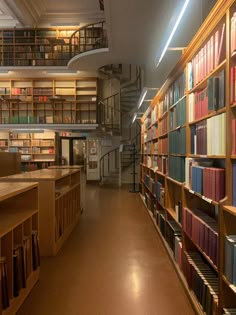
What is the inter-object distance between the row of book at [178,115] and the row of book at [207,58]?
355 mm

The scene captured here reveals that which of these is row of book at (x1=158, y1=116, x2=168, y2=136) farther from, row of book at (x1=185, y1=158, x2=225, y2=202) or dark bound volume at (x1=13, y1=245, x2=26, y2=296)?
dark bound volume at (x1=13, y1=245, x2=26, y2=296)

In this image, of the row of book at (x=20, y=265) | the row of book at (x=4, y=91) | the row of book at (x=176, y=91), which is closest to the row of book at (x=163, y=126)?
the row of book at (x=176, y=91)

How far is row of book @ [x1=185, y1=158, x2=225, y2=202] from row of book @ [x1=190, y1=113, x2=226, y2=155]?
0.13 m

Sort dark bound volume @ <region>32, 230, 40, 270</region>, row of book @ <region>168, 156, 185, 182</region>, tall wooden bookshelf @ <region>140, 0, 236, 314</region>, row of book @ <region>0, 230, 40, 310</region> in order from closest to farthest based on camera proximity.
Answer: tall wooden bookshelf @ <region>140, 0, 236, 314</region>
row of book @ <region>0, 230, 40, 310</region>
dark bound volume @ <region>32, 230, 40, 270</region>
row of book @ <region>168, 156, 185, 182</region>

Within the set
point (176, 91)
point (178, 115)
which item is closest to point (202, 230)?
point (178, 115)

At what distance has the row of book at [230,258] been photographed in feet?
6.04

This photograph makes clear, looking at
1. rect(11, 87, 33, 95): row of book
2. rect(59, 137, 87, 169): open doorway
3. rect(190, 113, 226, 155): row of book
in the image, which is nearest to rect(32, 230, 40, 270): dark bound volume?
rect(190, 113, 226, 155): row of book

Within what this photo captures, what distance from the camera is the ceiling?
5.39m

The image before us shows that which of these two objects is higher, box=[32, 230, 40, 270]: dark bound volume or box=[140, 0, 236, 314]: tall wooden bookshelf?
box=[140, 0, 236, 314]: tall wooden bookshelf

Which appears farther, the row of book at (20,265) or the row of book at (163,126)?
the row of book at (163,126)

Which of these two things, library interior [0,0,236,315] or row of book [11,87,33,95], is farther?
row of book [11,87,33,95]

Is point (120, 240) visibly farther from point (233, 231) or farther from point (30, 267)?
point (233, 231)

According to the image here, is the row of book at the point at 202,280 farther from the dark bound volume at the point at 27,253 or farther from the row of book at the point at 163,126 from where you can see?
the row of book at the point at 163,126

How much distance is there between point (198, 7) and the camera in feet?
13.1
